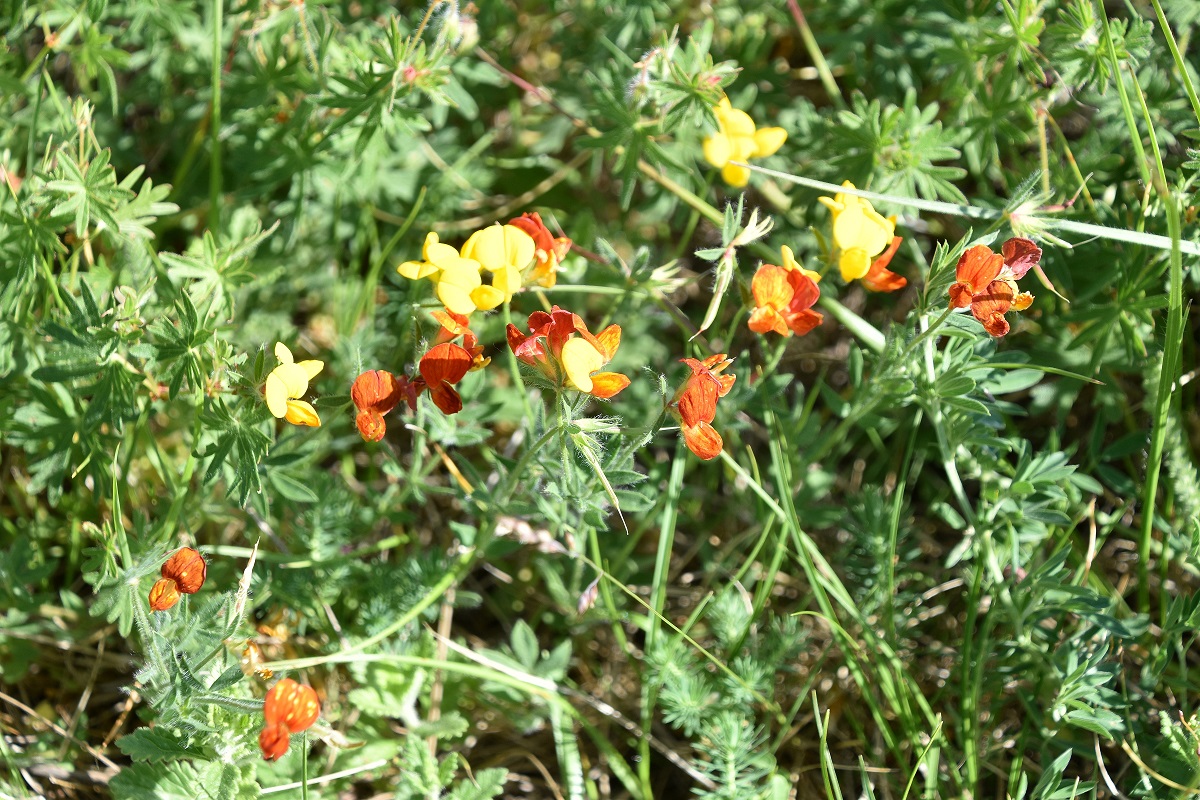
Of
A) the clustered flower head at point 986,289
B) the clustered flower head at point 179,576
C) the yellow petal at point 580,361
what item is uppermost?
the clustered flower head at point 986,289

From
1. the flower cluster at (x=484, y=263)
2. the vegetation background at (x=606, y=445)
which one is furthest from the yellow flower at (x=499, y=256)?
the vegetation background at (x=606, y=445)

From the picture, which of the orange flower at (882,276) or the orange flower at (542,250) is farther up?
the orange flower at (542,250)

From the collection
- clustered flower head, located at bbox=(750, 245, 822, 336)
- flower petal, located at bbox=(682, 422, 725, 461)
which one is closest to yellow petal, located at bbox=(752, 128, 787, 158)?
clustered flower head, located at bbox=(750, 245, 822, 336)

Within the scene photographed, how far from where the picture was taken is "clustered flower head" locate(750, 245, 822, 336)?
7.95 ft

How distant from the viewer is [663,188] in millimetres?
3686

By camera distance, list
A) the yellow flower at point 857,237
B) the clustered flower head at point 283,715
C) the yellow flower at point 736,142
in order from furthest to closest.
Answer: the yellow flower at point 736,142 → the yellow flower at point 857,237 → the clustered flower head at point 283,715

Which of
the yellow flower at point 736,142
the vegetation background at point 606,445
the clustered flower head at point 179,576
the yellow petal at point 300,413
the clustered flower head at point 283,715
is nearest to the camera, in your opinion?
the clustered flower head at point 283,715

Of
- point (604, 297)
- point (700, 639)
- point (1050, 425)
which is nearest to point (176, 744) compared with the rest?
point (700, 639)

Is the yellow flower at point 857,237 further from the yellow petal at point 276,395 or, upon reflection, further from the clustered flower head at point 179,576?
the clustered flower head at point 179,576

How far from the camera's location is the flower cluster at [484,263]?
2383 millimetres

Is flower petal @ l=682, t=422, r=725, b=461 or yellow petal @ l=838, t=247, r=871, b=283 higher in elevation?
yellow petal @ l=838, t=247, r=871, b=283

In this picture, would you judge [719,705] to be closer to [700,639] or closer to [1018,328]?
[700,639]

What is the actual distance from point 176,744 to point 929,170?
8.97 feet

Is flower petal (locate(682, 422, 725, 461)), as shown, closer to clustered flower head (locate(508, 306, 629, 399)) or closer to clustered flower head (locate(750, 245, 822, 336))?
clustered flower head (locate(508, 306, 629, 399))
